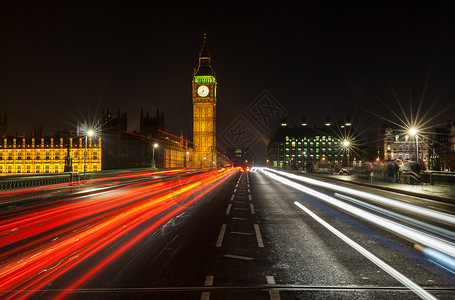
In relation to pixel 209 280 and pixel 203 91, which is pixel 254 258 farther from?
pixel 203 91

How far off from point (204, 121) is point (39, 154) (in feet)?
224

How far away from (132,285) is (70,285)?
108 centimetres

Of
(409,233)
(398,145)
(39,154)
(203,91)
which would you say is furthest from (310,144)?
(409,233)

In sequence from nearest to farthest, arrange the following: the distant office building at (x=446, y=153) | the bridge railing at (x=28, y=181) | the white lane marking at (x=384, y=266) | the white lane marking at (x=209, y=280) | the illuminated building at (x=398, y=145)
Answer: the white lane marking at (x=384, y=266) < the white lane marking at (x=209, y=280) < the bridge railing at (x=28, y=181) < the distant office building at (x=446, y=153) < the illuminated building at (x=398, y=145)

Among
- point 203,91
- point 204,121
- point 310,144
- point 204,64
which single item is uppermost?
point 204,64

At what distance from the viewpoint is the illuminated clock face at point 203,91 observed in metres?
129

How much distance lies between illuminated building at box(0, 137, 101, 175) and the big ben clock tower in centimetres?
4029

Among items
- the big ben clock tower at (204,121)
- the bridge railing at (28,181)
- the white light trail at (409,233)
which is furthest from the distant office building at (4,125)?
the white light trail at (409,233)

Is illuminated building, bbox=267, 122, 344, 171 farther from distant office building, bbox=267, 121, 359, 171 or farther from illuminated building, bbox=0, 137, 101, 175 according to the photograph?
illuminated building, bbox=0, 137, 101, 175

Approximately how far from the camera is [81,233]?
866cm

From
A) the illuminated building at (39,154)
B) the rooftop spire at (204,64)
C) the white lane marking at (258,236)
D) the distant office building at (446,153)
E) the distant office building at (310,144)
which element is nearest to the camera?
the white lane marking at (258,236)

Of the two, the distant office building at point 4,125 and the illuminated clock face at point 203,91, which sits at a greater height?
the illuminated clock face at point 203,91

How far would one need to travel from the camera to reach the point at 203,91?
426 ft

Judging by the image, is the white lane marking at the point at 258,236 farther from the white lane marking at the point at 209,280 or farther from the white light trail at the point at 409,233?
the white light trail at the point at 409,233
